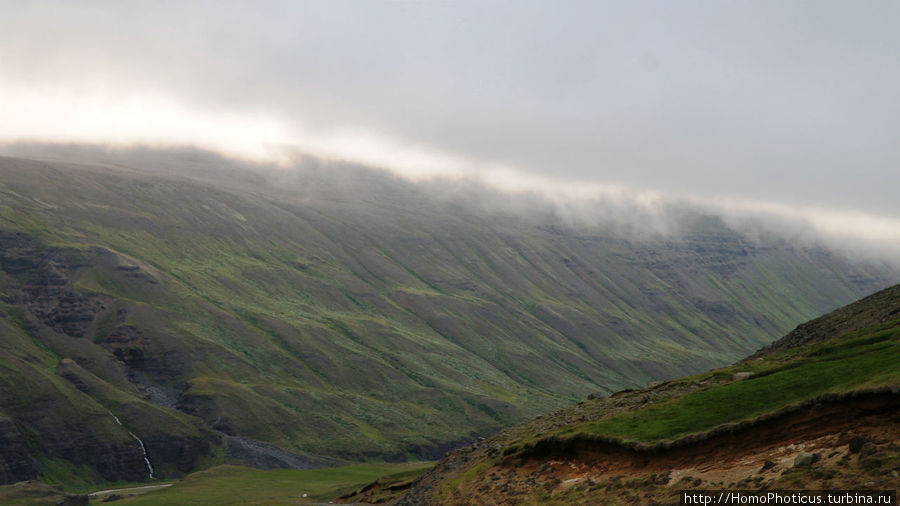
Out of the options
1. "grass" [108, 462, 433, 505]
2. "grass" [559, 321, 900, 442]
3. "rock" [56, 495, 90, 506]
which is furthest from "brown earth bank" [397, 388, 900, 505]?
"rock" [56, 495, 90, 506]

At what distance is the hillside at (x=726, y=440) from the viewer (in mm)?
31578

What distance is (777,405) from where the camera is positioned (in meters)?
39.3

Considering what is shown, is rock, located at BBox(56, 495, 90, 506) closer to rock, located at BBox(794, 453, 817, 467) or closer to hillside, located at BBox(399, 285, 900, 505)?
hillside, located at BBox(399, 285, 900, 505)

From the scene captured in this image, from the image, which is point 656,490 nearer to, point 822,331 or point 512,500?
point 512,500

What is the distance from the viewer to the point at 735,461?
36.1 metres

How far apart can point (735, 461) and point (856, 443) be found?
662cm

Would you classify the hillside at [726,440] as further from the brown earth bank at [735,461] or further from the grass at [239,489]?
the grass at [239,489]

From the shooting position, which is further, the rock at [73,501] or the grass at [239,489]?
the rock at [73,501]

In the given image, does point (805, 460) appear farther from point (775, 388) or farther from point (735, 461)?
point (775, 388)

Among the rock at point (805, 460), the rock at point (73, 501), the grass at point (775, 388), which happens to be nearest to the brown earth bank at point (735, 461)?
the rock at point (805, 460)

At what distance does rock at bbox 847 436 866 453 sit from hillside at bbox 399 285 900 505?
0.04m

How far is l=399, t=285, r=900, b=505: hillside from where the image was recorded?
31.6m

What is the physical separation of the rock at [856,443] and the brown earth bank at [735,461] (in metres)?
0.05

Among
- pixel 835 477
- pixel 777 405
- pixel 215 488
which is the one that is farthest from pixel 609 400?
pixel 215 488
